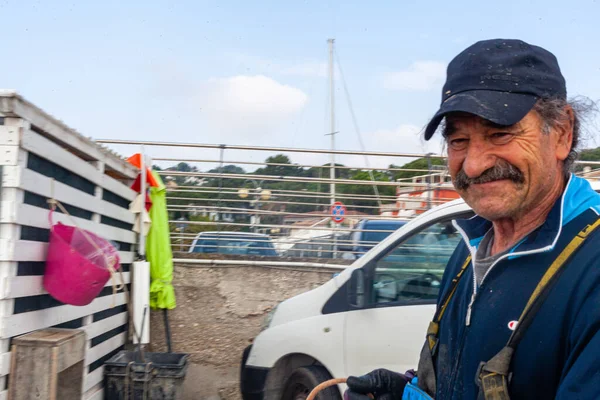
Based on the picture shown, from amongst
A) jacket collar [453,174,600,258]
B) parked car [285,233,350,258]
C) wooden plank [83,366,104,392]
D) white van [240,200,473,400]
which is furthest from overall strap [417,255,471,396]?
parked car [285,233,350,258]

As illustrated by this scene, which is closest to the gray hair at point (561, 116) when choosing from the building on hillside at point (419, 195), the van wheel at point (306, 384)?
the van wheel at point (306, 384)

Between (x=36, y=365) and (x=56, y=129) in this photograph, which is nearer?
(x=36, y=365)

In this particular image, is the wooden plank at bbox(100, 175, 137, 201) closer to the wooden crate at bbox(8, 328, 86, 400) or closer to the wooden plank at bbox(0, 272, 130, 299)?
the wooden plank at bbox(0, 272, 130, 299)

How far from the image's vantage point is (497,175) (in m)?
1.59

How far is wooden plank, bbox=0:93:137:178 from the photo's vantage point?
3379 millimetres

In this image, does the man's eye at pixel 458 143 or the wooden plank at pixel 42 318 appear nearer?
the man's eye at pixel 458 143

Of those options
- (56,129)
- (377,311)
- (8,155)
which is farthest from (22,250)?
(377,311)

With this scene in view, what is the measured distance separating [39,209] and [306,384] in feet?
7.48

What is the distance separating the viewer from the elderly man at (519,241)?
4.15 feet

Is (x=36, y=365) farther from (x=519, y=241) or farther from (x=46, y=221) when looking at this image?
(x=519, y=241)

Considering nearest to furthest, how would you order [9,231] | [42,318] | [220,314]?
[9,231] → [42,318] → [220,314]

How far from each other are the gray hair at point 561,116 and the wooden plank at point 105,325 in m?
4.16

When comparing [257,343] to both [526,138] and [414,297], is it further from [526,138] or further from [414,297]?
[526,138]

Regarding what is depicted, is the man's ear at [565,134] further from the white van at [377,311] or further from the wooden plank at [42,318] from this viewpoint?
the wooden plank at [42,318]
